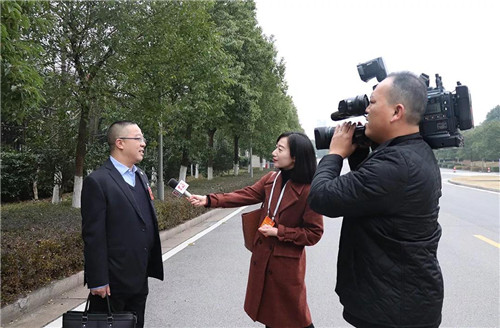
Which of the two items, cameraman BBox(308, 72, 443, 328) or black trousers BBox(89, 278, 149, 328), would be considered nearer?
cameraman BBox(308, 72, 443, 328)

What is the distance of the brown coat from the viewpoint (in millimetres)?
2545

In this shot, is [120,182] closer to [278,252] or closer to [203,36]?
[278,252]

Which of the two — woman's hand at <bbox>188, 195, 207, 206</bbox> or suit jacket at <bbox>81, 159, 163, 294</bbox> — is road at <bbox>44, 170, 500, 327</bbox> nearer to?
suit jacket at <bbox>81, 159, 163, 294</bbox>

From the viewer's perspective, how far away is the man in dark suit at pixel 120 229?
98.0 inches

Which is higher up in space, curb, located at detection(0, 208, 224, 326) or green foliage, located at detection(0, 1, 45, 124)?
green foliage, located at detection(0, 1, 45, 124)

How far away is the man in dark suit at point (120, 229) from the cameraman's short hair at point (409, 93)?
1838 millimetres

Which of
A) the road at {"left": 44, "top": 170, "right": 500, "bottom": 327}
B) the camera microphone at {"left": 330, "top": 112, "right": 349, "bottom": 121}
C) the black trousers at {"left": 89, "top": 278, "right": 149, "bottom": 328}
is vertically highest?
the camera microphone at {"left": 330, "top": 112, "right": 349, "bottom": 121}

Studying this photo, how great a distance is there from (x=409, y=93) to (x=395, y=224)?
524mm

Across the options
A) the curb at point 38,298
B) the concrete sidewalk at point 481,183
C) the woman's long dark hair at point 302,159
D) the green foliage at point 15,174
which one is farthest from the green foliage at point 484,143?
the woman's long dark hair at point 302,159

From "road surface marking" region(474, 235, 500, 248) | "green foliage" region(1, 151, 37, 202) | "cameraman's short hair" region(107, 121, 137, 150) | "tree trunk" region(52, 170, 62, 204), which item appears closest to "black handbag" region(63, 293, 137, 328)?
"cameraman's short hair" region(107, 121, 137, 150)

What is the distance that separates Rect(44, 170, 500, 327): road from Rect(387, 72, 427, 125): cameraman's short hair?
2788 millimetres

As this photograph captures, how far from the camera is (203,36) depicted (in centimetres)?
844

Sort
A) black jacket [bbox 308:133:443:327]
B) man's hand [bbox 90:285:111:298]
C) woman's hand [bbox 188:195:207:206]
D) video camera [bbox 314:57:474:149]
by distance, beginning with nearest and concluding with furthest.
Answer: black jacket [bbox 308:133:443:327] < video camera [bbox 314:57:474:149] < man's hand [bbox 90:285:111:298] < woman's hand [bbox 188:195:207:206]

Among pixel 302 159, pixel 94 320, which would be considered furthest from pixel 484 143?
A: pixel 94 320
